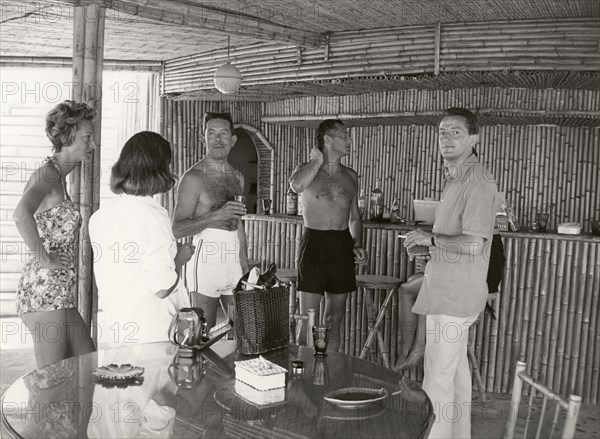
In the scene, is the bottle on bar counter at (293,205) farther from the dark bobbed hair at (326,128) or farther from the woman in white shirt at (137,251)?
the woman in white shirt at (137,251)

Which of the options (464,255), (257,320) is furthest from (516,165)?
(257,320)

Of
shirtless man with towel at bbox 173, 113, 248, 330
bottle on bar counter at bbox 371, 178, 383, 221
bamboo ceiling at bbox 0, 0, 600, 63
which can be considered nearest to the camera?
shirtless man with towel at bbox 173, 113, 248, 330

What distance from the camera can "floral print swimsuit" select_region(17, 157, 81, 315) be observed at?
11.6ft

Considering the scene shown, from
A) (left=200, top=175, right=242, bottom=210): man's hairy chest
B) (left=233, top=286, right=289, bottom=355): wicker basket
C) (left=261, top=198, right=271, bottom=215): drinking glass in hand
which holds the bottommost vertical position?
(left=233, top=286, right=289, bottom=355): wicker basket

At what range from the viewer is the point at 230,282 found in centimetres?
432

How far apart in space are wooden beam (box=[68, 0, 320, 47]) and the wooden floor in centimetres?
295

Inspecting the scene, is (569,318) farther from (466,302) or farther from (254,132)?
(254,132)

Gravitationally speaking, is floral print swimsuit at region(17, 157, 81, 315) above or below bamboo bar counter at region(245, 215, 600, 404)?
above

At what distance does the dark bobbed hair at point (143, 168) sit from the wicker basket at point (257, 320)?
0.61 metres

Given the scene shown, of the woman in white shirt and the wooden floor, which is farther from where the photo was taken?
the wooden floor

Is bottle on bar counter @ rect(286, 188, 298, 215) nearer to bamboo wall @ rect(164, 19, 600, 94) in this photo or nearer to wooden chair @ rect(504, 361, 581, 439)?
bamboo wall @ rect(164, 19, 600, 94)

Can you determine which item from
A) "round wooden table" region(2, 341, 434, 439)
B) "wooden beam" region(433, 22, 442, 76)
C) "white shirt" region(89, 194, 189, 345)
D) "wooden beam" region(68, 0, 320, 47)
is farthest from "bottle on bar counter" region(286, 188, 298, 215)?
"round wooden table" region(2, 341, 434, 439)

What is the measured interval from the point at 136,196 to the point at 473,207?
1.72 metres

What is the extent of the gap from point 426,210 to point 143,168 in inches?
135
